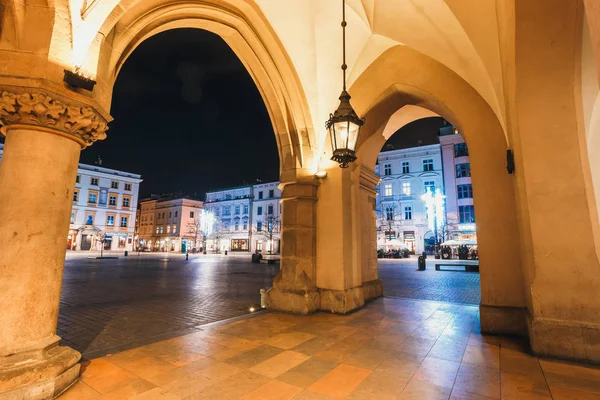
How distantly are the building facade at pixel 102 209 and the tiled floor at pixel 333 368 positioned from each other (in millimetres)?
48309

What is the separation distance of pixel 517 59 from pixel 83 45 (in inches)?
211

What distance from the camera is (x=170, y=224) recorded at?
6219 cm

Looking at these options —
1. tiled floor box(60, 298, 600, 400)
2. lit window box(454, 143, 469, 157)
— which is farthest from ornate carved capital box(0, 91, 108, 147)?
lit window box(454, 143, 469, 157)

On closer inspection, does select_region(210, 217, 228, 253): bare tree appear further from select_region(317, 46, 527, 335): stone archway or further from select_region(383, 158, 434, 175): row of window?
select_region(317, 46, 527, 335): stone archway

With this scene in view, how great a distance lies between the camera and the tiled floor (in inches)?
112

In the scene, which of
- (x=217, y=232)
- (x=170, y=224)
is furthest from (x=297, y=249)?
(x=170, y=224)

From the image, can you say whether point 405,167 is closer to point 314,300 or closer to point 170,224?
point 314,300

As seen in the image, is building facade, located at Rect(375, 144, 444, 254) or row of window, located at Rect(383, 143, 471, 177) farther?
building facade, located at Rect(375, 144, 444, 254)

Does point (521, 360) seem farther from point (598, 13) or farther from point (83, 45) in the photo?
point (83, 45)

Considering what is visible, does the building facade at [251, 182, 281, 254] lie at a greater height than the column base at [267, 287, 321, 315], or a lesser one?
greater

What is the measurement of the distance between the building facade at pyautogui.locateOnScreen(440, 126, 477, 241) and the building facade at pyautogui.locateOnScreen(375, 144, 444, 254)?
1892 mm

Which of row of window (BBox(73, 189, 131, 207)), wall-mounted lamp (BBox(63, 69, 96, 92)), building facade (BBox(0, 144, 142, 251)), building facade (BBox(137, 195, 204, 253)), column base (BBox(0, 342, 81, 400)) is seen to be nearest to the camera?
column base (BBox(0, 342, 81, 400))

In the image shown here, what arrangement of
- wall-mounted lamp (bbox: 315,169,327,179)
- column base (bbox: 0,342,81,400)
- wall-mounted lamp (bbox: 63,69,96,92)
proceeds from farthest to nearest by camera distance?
1. wall-mounted lamp (bbox: 315,169,327,179)
2. wall-mounted lamp (bbox: 63,69,96,92)
3. column base (bbox: 0,342,81,400)

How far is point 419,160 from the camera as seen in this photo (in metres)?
39.0
